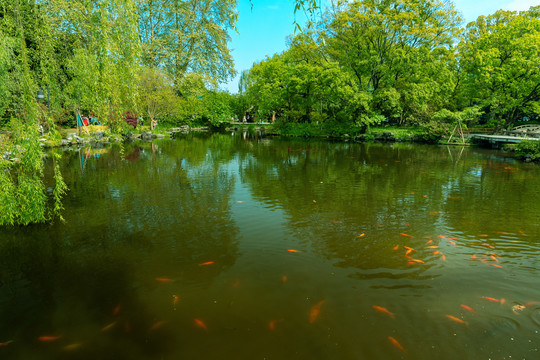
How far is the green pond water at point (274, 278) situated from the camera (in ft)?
10.2

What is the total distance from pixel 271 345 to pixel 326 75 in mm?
33122

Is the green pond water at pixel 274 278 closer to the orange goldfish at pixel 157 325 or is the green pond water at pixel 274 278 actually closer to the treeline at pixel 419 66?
the orange goldfish at pixel 157 325

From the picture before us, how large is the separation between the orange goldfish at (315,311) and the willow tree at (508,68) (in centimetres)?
3416

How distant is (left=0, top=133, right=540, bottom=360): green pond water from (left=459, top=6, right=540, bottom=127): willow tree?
86.1ft

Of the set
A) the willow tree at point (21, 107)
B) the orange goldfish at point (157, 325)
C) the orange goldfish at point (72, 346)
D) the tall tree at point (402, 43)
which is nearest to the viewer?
the orange goldfish at point (72, 346)

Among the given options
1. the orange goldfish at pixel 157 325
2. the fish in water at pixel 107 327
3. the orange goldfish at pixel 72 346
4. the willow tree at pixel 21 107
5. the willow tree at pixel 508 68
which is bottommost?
the orange goldfish at pixel 72 346

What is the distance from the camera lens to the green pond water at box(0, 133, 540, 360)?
3.11 metres

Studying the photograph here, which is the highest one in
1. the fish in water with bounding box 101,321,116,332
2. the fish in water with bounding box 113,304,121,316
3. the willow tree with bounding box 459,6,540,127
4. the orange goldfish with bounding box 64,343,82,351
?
the willow tree with bounding box 459,6,540,127

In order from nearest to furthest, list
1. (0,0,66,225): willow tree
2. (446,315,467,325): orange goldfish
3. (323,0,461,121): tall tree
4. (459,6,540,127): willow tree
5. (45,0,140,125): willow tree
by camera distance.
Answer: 1. (446,315,467,325): orange goldfish
2. (0,0,66,225): willow tree
3. (45,0,140,125): willow tree
4. (459,6,540,127): willow tree
5. (323,0,461,121): tall tree

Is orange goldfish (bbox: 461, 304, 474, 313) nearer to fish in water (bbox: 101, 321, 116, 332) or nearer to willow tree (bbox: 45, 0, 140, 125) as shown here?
fish in water (bbox: 101, 321, 116, 332)

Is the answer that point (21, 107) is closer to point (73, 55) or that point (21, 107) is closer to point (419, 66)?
point (73, 55)

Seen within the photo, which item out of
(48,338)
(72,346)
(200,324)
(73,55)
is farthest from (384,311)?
(73,55)

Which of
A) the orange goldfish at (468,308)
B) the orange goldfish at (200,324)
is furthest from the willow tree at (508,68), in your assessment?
the orange goldfish at (200,324)

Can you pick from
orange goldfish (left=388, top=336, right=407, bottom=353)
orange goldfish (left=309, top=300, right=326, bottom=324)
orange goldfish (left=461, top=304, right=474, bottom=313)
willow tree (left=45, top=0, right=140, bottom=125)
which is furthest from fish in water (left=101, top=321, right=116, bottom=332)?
willow tree (left=45, top=0, right=140, bottom=125)
